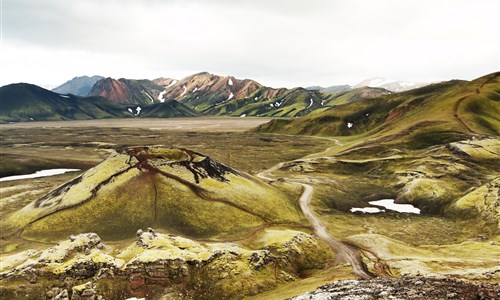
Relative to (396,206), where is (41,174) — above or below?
above

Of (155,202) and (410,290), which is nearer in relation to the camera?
(410,290)

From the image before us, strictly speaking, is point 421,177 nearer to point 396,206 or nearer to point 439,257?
point 396,206

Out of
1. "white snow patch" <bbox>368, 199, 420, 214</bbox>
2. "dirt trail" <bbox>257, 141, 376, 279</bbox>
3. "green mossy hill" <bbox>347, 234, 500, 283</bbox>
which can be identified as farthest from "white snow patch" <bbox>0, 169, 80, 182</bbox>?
"green mossy hill" <bbox>347, 234, 500, 283</bbox>

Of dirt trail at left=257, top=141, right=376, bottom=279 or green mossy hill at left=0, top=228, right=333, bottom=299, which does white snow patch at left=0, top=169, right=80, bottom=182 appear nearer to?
green mossy hill at left=0, top=228, right=333, bottom=299

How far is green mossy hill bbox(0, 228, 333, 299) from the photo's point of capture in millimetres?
51781

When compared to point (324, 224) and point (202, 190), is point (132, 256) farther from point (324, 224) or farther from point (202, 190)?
point (324, 224)

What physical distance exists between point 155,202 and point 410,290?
5624cm

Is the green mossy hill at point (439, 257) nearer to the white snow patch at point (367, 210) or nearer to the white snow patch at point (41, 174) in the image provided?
the white snow patch at point (367, 210)

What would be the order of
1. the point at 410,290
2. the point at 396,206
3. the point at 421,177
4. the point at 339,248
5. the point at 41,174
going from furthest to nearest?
the point at 41,174 < the point at 421,177 < the point at 396,206 < the point at 339,248 < the point at 410,290

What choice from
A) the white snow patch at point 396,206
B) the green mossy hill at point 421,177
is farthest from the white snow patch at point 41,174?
the white snow patch at point 396,206

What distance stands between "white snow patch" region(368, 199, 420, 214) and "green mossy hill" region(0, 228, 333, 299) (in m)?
43.8

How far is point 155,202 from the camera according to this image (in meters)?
77.3

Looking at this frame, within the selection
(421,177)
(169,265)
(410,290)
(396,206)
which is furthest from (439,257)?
(421,177)

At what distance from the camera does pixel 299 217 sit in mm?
84312
